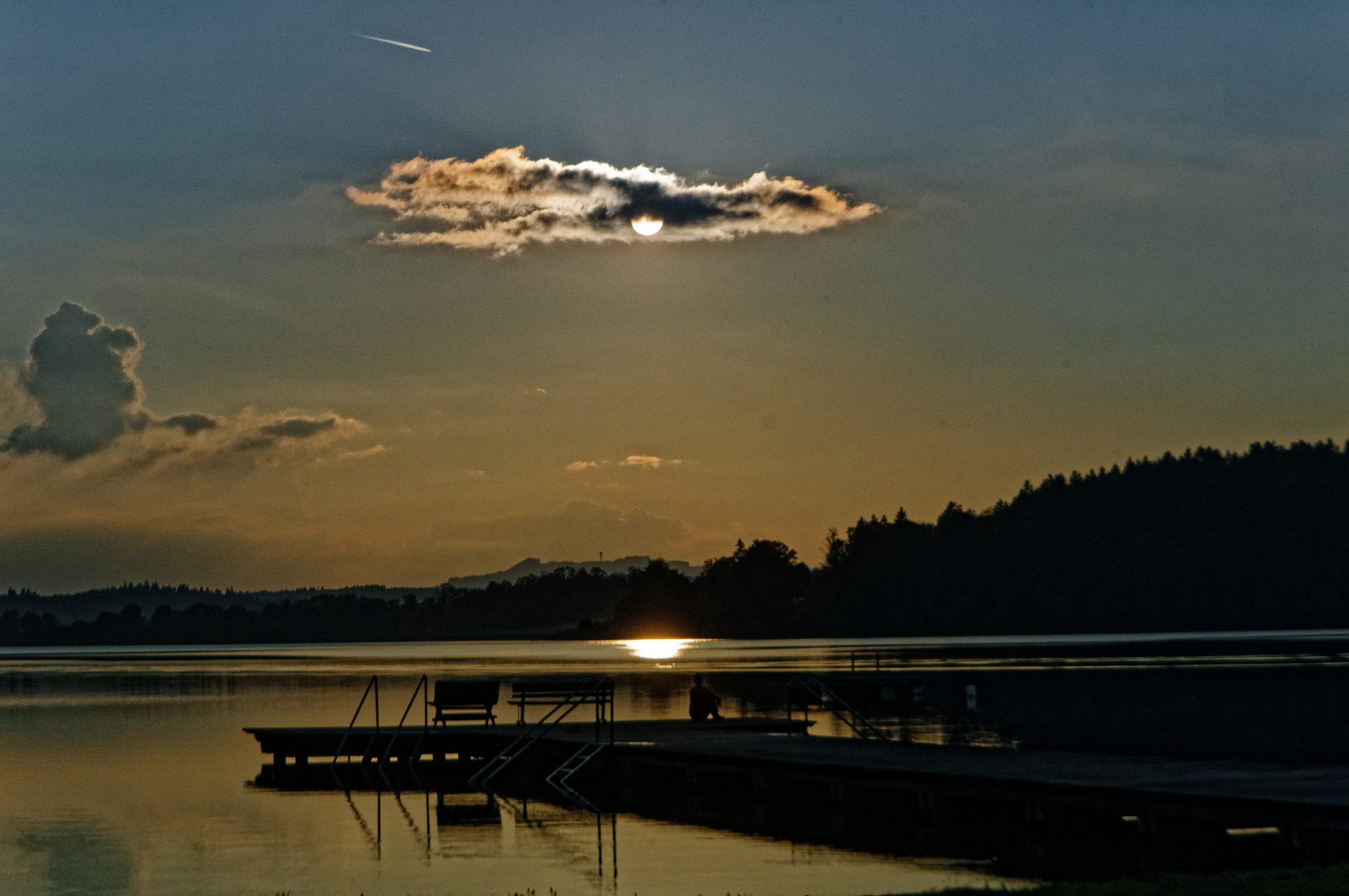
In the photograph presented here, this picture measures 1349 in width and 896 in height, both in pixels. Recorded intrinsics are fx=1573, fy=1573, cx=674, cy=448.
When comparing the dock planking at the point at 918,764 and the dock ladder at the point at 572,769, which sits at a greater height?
the dock planking at the point at 918,764

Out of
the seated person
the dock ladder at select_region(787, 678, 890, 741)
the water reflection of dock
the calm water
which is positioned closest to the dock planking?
the water reflection of dock

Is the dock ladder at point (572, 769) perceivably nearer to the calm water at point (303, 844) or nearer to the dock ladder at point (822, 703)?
the calm water at point (303, 844)

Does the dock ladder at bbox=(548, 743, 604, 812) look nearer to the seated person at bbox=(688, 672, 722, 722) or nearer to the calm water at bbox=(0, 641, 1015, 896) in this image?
the calm water at bbox=(0, 641, 1015, 896)

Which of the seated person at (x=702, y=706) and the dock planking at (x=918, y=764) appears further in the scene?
the seated person at (x=702, y=706)

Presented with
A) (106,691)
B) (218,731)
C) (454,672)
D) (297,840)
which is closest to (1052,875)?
(297,840)

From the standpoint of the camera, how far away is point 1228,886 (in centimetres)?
1617

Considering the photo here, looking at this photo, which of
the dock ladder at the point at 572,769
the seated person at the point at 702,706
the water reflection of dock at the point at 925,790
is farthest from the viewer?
the seated person at the point at 702,706

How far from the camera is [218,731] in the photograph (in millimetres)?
51906

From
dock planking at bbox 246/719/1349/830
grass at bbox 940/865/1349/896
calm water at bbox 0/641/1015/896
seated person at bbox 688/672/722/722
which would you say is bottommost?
calm water at bbox 0/641/1015/896

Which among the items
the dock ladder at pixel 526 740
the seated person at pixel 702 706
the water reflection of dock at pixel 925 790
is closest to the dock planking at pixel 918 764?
the water reflection of dock at pixel 925 790

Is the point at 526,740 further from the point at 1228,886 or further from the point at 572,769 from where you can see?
the point at 1228,886

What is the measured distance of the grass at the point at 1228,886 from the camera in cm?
1566

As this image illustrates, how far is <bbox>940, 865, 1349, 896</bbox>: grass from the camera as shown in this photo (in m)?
15.7

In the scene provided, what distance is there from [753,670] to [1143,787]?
76924 millimetres
